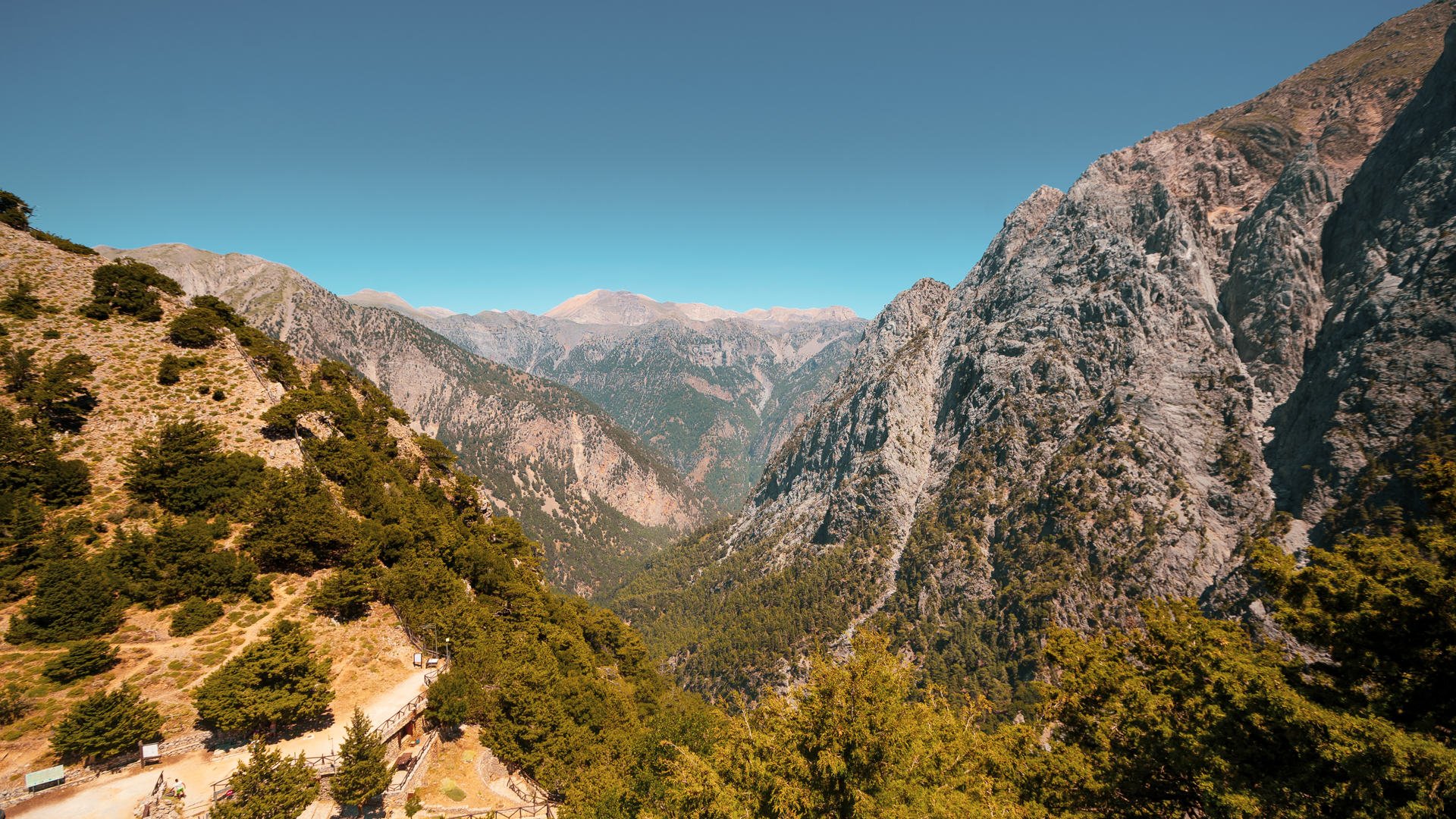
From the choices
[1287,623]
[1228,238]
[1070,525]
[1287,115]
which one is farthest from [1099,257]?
[1287,623]

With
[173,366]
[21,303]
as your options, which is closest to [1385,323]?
[173,366]

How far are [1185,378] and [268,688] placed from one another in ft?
687

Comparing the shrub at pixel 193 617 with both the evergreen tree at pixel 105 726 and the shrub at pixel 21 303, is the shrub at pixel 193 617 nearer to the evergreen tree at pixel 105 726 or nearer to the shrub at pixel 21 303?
the evergreen tree at pixel 105 726

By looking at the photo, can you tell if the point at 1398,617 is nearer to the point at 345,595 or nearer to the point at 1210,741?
the point at 1210,741

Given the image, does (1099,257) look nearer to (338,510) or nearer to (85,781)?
(338,510)

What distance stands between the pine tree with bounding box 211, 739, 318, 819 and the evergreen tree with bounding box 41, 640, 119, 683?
1166cm

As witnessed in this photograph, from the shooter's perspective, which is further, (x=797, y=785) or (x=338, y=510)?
(x=338, y=510)

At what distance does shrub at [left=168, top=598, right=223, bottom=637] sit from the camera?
29.7 m

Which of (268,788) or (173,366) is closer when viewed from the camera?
(268,788)

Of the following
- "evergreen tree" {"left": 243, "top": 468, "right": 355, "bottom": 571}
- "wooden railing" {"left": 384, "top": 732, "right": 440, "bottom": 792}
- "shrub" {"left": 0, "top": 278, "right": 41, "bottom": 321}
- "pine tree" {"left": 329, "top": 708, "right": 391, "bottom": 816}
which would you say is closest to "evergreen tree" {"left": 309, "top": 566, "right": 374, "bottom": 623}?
"evergreen tree" {"left": 243, "top": 468, "right": 355, "bottom": 571}

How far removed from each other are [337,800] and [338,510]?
975 inches

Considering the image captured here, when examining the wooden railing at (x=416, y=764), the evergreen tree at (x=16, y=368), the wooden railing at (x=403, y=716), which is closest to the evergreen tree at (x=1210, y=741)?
the wooden railing at (x=416, y=764)

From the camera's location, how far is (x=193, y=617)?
30.1m

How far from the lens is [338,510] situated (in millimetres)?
41750
